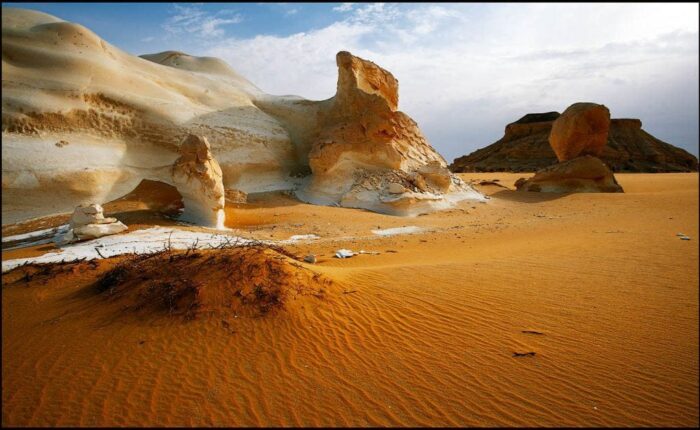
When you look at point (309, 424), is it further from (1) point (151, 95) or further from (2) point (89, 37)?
(2) point (89, 37)

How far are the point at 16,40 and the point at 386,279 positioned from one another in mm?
14822

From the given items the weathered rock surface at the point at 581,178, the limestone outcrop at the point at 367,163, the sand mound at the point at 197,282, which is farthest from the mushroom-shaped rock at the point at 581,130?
the sand mound at the point at 197,282

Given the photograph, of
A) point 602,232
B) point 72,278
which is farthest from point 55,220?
point 602,232

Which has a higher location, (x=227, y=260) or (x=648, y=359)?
(x=227, y=260)

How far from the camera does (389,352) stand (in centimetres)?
397

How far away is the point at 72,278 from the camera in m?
5.15

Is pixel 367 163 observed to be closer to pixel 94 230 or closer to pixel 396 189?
pixel 396 189

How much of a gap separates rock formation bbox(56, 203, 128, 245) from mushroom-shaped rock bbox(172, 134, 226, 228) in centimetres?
320

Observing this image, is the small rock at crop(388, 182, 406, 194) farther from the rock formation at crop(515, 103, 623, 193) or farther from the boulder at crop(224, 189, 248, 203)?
the rock formation at crop(515, 103, 623, 193)

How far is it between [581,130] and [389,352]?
22053 mm

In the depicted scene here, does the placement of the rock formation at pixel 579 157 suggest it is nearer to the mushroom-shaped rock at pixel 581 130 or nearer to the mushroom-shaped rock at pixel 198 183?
the mushroom-shaped rock at pixel 581 130

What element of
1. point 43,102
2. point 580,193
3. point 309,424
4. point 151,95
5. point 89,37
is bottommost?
point 309,424

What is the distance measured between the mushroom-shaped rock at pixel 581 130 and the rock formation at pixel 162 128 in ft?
24.8

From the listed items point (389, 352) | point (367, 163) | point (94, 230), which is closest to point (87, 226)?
point (94, 230)
